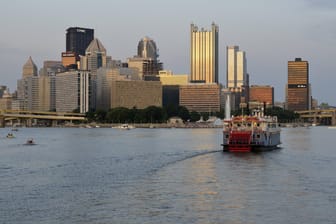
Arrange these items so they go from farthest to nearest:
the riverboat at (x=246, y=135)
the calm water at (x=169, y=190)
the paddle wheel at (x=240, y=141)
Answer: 1. the riverboat at (x=246, y=135)
2. the paddle wheel at (x=240, y=141)
3. the calm water at (x=169, y=190)

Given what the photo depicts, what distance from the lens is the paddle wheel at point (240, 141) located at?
315 feet

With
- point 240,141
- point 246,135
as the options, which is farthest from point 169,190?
point 246,135

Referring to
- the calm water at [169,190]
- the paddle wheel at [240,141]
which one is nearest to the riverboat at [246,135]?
the paddle wheel at [240,141]

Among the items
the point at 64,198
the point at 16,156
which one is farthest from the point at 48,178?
the point at 16,156

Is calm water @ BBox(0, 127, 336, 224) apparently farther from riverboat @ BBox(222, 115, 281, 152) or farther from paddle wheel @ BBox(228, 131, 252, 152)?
riverboat @ BBox(222, 115, 281, 152)

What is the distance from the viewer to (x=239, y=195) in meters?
53.8

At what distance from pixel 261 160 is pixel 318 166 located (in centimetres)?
840

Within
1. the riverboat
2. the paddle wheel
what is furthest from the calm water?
the riverboat

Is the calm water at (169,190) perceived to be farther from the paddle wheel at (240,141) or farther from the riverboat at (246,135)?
the riverboat at (246,135)

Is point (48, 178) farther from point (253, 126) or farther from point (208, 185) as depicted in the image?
point (253, 126)

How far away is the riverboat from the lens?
316ft

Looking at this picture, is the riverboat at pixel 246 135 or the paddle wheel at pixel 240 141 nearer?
the paddle wheel at pixel 240 141

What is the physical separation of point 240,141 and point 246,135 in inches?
67.5

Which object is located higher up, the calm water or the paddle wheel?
the paddle wheel
